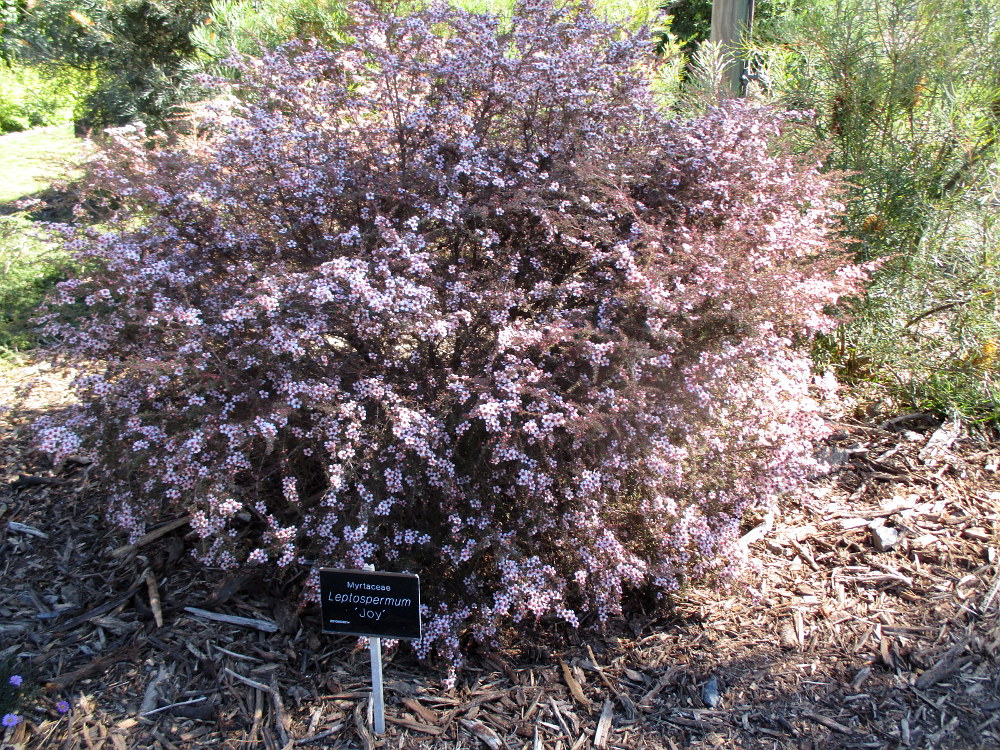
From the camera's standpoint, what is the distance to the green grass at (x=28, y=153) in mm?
7628

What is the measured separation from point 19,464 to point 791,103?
194 inches

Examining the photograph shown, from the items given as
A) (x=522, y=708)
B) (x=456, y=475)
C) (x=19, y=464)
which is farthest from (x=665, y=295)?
(x=19, y=464)

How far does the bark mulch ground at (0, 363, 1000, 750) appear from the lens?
2537 millimetres

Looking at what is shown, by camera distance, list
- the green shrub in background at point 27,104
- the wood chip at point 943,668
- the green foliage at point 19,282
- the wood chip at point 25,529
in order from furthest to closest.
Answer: the green shrub in background at point 27,104, the green foliage at point 19,282, the wood chip at point 25,529, the wood chip at point 943,668

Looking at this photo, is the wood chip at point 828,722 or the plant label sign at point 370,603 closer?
the plant label sign at point 370,603

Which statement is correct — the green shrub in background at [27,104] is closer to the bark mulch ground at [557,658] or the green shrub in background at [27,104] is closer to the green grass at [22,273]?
the green grass at [22,273]

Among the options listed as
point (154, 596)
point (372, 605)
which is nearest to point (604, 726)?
point (372, 605)

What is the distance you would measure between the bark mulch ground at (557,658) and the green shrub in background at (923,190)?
40.6 inches

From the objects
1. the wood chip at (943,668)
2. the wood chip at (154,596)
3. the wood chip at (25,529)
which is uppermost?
the wood chip at (943,668)

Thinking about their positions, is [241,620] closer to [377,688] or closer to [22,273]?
[377,688]

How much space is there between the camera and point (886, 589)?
10.5 feet

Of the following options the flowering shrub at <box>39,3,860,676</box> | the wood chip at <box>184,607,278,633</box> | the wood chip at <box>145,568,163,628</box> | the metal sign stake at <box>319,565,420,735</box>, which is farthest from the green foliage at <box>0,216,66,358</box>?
the metal sign stake at <box>319,565,420,735</box>

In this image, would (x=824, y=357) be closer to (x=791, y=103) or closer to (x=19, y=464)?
(x=791, y=103)

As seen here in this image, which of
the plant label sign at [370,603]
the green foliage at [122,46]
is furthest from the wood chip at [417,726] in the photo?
the green foliage at [122,46]
